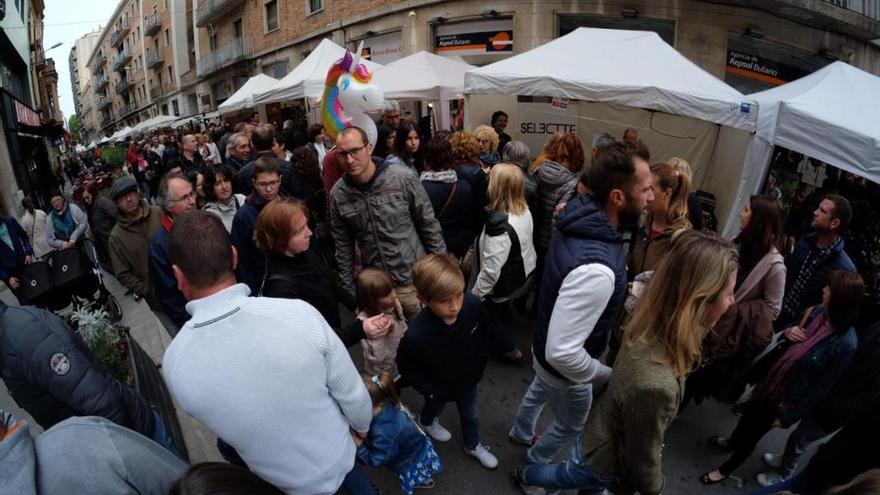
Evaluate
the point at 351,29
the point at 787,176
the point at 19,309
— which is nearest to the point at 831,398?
the point at 19,309

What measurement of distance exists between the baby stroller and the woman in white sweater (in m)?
4.02

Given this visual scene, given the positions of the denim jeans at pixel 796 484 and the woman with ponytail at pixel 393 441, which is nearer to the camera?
the denim jeans at pixel 796 484

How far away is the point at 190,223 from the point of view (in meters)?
1.49

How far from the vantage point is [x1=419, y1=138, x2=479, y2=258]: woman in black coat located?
11.3 ft

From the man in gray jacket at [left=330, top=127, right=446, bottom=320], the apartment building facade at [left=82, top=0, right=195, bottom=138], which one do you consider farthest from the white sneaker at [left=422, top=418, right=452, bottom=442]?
the apartment building facade at [left=82, top=0, right=195, bottom=138]

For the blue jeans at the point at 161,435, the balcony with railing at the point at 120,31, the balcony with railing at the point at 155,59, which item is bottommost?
the blue jeans at the point at 161,435

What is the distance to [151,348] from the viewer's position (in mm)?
3914

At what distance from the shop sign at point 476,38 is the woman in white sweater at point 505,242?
10.3 meters

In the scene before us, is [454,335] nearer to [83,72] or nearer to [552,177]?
[552,177]

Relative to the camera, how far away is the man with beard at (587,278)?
5.87ft

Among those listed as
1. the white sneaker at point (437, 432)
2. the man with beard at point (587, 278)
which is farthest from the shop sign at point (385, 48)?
the man with beard at point (587, 278)

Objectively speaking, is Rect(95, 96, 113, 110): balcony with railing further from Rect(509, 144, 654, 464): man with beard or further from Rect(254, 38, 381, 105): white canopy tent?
Rect(509, 144, 654, 464): man with beard

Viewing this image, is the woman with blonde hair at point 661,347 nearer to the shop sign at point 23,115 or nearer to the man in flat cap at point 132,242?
the man in flat cap at point 132,242

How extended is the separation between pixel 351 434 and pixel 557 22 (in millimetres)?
12340
